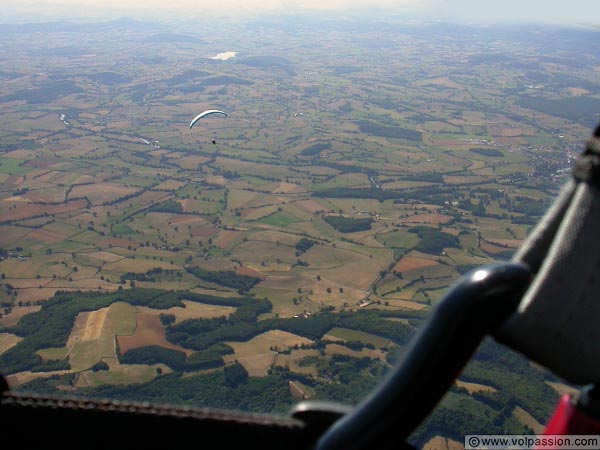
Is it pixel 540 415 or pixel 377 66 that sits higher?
pixel 377 66

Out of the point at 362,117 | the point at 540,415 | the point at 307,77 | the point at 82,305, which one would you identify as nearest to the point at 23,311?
the point at 82,305

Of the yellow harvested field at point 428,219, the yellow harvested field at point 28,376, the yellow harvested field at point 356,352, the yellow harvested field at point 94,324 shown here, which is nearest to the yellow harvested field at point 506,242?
the yellow harvested field at point 428,219

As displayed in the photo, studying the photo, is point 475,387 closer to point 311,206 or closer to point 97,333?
point 97,333

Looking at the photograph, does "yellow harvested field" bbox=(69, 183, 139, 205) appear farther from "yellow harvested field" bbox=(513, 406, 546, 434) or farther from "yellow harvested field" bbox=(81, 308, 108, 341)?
"yellow harvested field" bbox=(513, 406, 546, 434)

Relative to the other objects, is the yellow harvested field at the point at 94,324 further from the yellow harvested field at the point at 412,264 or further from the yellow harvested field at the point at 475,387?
the yellow harvested field at the point at 412,264

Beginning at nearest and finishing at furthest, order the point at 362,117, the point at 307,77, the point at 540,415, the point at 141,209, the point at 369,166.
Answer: the point at 540,415, the point at 141,209, the point at 369,166, the point at 362,117, the point at 307,77

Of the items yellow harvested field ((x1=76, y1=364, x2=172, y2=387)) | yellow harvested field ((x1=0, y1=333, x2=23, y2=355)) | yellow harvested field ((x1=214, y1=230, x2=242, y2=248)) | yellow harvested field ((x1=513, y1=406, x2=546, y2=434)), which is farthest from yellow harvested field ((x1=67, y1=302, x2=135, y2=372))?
yellow harvested field ((x1=513, y1=406, x2=546, y2=434))

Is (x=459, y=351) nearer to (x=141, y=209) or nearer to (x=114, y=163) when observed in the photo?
(x=141, y=209)
